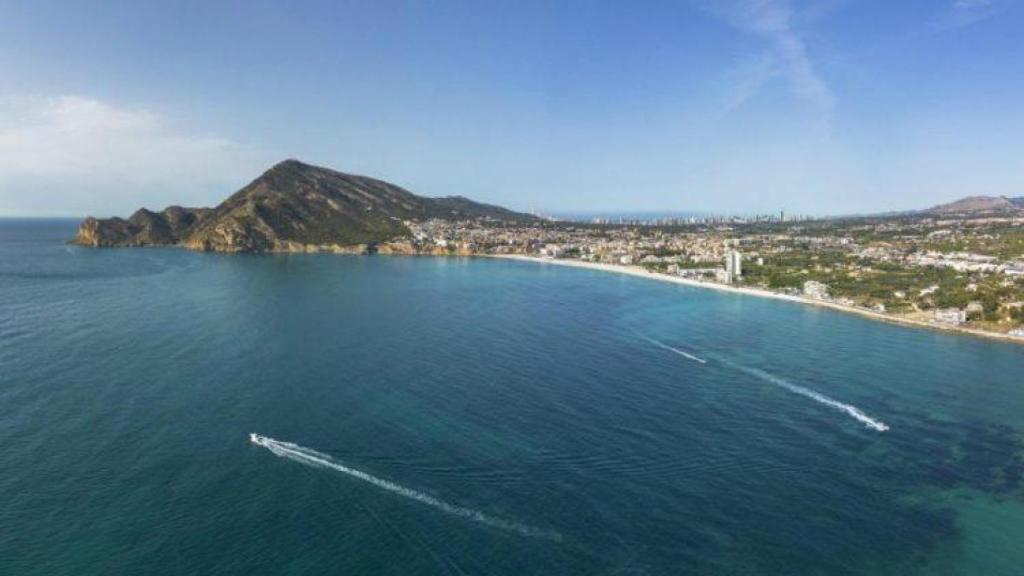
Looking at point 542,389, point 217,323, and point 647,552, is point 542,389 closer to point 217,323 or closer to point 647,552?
point 647,552

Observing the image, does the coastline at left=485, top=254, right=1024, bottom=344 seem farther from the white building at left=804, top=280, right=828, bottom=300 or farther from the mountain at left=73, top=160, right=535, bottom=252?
the mountain at left=73, top=160, right=535, bottom=252

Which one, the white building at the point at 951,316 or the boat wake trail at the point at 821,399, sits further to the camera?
the white building at the point at 951,316

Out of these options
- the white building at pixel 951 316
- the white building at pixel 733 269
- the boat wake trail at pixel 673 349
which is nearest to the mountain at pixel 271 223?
the white building at pixel 733 269

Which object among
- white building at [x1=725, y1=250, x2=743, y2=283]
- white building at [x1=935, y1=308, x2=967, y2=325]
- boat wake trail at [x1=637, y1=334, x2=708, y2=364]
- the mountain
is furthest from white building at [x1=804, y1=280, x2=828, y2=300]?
the mountain

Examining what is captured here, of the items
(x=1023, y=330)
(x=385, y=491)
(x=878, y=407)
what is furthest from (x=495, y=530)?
(x=1023, y=330)

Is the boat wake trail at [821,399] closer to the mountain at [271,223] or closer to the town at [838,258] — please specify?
the town at [838,258]

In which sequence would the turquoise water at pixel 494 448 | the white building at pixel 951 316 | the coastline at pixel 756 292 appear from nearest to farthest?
the turquoise water at pixel 494 448 < the coastline at pixel 756 292 < the white building at pixel 951 316
